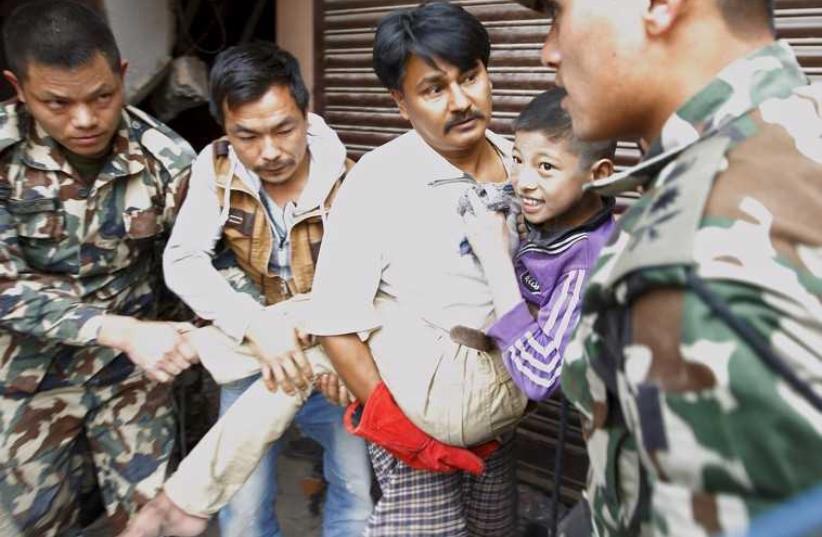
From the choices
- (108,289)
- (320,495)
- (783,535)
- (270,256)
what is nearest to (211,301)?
(270,256)

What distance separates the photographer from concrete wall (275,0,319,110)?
13.3 ft

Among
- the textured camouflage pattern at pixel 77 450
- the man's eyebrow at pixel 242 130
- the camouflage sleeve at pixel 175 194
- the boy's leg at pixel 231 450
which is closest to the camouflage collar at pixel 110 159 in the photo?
the camouflage sleeve at pixel 175 194

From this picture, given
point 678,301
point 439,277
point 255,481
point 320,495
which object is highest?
point 678,301

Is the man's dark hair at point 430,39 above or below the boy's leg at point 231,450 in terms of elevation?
above

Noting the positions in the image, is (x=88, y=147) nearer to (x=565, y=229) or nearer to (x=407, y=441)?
(x=407, y=441)

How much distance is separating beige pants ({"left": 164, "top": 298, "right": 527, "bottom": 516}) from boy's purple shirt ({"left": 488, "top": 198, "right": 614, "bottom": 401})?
163 mm

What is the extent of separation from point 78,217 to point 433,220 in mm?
1294

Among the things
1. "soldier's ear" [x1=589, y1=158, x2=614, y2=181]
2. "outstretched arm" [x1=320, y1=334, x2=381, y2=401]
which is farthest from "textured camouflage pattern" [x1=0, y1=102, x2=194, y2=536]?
"soldier's ear" [x1=589, y1=158, x2=614, y2=181]

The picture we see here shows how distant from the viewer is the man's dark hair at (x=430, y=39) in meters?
1.93

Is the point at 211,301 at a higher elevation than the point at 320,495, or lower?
higher

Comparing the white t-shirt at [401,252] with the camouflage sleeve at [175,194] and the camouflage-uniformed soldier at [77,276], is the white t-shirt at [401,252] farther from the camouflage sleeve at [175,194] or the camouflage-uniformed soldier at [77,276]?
the camouflage sleeve at [175,194]

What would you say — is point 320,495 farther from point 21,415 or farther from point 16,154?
point 16,154

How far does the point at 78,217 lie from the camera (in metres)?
2.45

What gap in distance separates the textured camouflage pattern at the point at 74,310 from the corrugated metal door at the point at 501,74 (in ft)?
4.53
